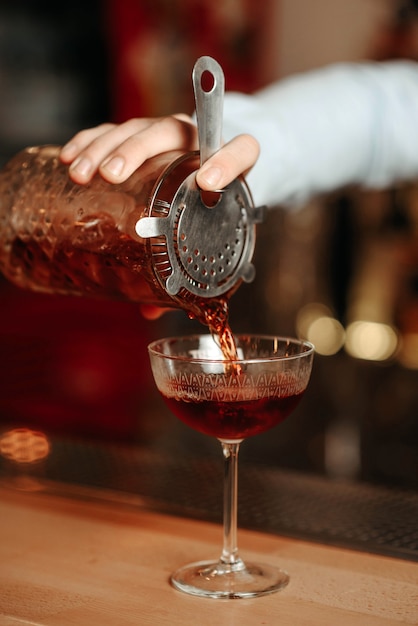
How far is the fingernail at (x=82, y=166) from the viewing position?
106cm

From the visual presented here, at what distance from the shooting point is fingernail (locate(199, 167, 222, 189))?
977 millimetres

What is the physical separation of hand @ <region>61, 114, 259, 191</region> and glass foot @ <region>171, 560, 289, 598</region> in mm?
417

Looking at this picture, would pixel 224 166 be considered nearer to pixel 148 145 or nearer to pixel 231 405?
pixel 148 145

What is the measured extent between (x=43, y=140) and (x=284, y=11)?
123 cm

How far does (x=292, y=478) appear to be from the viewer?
4.42ft

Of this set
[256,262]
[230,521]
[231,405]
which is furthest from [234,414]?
[256,262]

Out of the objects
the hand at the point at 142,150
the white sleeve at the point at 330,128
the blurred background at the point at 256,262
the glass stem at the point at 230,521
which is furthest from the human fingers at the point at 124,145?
the blurred background at the point at 256,262

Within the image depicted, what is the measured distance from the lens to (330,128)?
5.30 feet

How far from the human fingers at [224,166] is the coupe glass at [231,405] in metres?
0.19

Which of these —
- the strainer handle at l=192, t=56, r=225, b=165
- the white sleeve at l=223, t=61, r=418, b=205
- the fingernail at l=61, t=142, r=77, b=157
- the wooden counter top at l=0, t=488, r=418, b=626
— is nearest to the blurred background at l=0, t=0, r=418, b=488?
the white sleeve at l=223, t=61, r=418, b=205

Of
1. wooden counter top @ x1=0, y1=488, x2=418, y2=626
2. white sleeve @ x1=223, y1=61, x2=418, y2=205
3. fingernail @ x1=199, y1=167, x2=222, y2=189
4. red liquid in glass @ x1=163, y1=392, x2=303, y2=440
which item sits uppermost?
white sleeve @ x1=223, y1=61, x2=418, y2=205

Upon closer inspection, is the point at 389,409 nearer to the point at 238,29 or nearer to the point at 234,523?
the point at 238,29

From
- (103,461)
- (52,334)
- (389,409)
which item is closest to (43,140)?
(52,334)

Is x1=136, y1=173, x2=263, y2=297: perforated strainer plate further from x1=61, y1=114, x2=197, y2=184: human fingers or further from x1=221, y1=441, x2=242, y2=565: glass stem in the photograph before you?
x1=221, y1=441, x2=242, y2=565: glass stem
